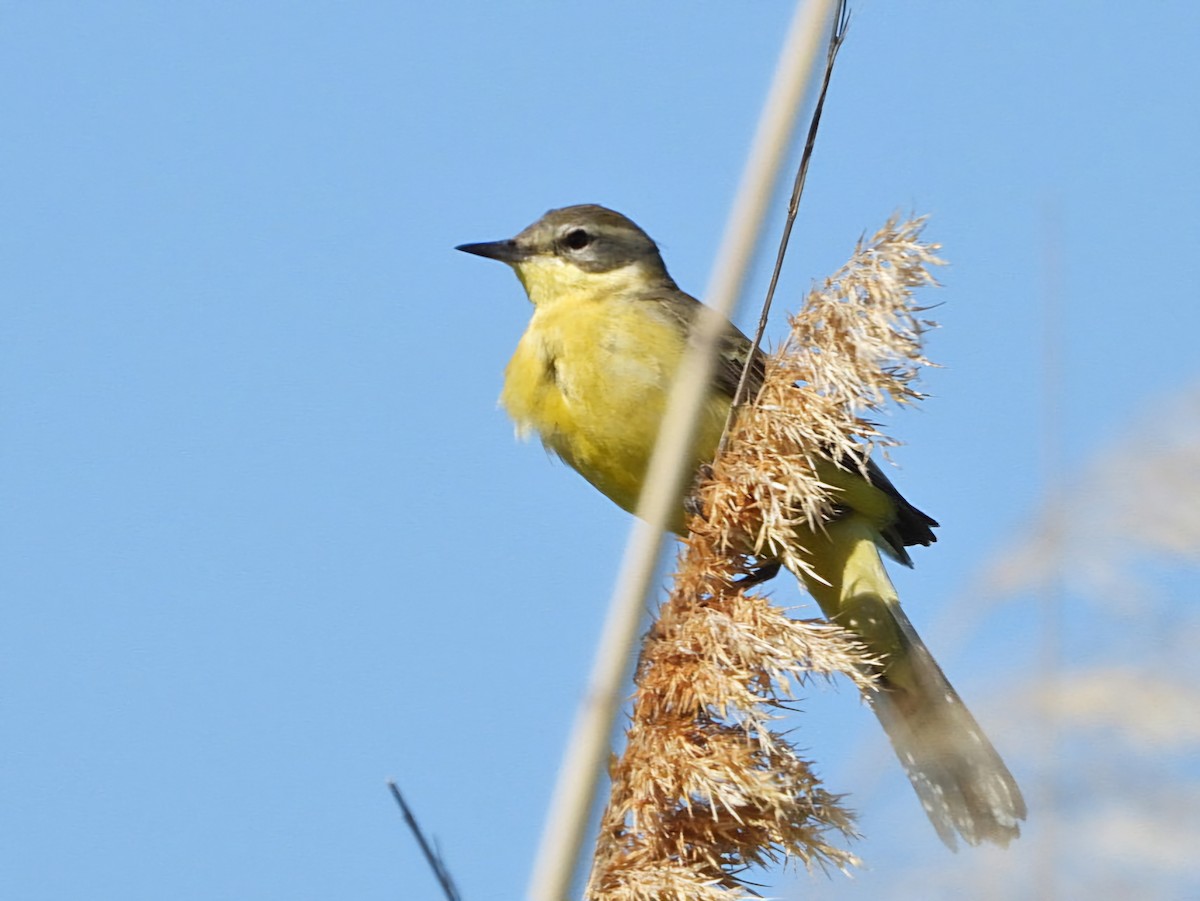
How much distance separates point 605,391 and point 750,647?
8.06 ft

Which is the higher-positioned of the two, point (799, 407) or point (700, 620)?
point (799, 407)

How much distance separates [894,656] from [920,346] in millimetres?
2095

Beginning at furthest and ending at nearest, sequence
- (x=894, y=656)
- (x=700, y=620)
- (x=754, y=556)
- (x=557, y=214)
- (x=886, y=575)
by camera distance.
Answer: (x=557, y=214) < (x=886, y=575) < (x=894, y=656) < (x=754, y=556) < (x=700, y=620)

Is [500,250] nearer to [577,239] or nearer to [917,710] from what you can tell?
[577,239]

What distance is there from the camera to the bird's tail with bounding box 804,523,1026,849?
123 inches

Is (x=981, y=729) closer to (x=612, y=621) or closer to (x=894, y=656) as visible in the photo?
(x=612, y=621)

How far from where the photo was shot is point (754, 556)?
2.98m

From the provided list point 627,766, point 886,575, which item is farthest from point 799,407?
point 886,575

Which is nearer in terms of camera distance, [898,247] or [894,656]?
[898,247]

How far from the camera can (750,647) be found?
2473 mm

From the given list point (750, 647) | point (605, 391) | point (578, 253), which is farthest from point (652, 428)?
point (750, 647)

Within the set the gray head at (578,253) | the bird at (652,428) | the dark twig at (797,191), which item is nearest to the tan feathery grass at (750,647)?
the dark twig at (797,191)

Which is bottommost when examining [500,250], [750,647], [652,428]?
[750,647]

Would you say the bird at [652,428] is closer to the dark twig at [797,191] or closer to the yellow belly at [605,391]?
the yellow belly at [605,391]
